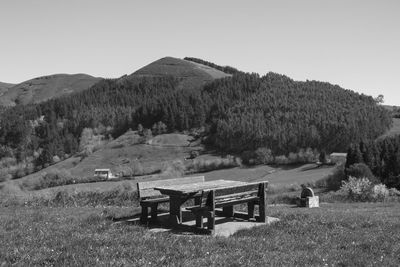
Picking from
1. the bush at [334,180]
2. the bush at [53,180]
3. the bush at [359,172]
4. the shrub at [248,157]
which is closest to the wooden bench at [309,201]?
the bush at [359,172]

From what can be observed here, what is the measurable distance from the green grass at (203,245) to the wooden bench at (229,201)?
0.97m

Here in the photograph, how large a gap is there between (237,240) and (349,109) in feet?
512

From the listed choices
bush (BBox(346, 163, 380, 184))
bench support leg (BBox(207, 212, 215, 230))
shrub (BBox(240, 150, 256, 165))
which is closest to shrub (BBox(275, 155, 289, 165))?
shrub (BBox(240, 150, 256, 165))

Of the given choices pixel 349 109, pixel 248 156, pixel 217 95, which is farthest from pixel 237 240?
pixel 217 95

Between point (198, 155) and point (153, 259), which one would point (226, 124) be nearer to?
point (198, 155)

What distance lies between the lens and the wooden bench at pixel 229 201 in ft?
→ 36.3

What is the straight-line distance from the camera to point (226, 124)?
154875mm

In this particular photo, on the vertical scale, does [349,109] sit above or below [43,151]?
above

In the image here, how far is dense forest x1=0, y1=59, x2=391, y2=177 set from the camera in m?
140

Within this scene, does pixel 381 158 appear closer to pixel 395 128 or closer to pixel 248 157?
pixel 248 157

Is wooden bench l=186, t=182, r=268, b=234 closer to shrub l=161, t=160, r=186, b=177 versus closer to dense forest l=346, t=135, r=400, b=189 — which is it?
dense forest l=346, t=135, r=400, b=189

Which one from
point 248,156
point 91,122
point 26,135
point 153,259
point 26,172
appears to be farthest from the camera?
point 91,122

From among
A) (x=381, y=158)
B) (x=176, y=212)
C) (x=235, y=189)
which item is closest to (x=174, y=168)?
(x=381, y=158)

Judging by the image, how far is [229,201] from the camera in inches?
476
